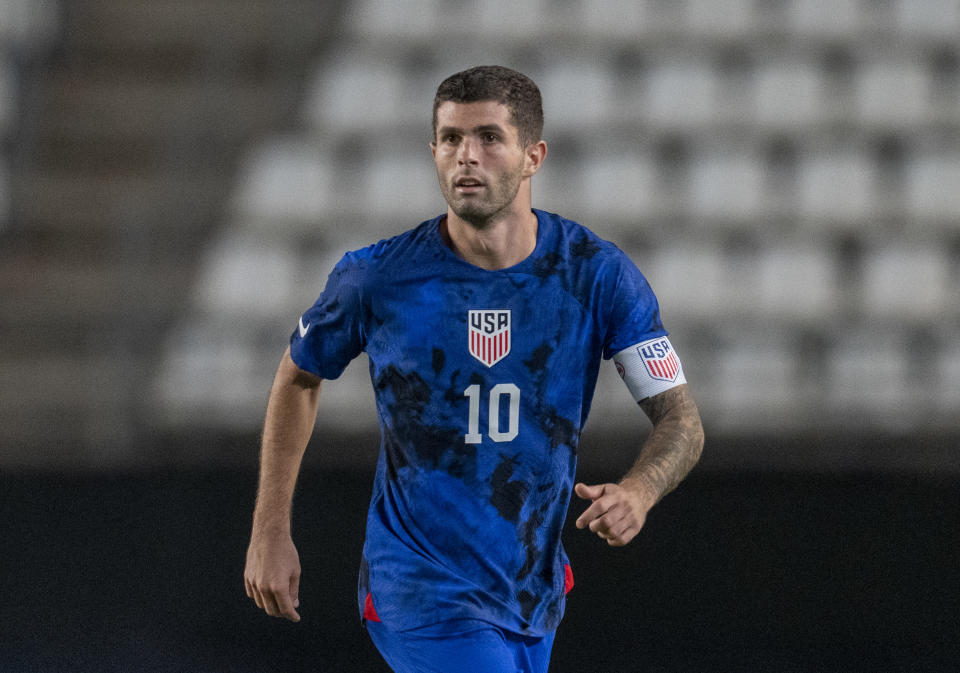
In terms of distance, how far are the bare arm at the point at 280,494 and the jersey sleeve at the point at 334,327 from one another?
4 cm

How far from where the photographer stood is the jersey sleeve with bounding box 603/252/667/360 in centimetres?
195

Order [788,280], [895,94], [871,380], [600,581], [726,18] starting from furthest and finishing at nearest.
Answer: [726,18]
[895,94]
[788,280]
[871,380]
[600,581]

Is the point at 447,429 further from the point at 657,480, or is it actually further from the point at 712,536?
the point at 712,536

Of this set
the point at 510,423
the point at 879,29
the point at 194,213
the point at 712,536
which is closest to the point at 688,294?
the point at 879,29

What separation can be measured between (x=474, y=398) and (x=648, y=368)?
0.30m

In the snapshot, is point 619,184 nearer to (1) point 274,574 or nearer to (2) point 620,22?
(2) point 620,22

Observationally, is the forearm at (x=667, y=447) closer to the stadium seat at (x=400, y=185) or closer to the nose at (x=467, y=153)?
the nose at (x=467, y=153)

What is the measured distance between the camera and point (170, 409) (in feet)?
18.9

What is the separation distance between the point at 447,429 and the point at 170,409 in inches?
164

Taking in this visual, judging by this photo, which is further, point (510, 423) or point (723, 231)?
point (723, 231)

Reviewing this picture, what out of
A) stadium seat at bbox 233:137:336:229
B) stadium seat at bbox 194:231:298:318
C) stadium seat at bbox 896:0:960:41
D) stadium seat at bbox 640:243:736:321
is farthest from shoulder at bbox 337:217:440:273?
stadium seat at bbox 896:0:960:41

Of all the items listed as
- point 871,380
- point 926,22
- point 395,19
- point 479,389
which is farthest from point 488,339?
point 926,22

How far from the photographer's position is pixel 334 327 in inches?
77.6

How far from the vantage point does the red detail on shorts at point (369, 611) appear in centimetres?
193
